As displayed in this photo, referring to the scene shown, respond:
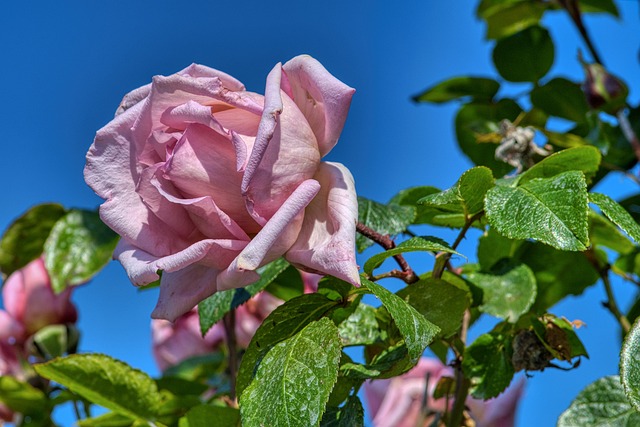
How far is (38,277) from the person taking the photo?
4.83 feet

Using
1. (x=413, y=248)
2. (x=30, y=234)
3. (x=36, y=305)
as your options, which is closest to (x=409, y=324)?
(x=413, y=248)

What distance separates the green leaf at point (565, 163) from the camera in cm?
73

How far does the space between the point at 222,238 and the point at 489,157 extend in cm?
80

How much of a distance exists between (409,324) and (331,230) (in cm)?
11

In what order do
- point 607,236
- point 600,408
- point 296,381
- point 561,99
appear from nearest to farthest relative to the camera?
point 296,381
point 600,408
point 607,236
point 561,99

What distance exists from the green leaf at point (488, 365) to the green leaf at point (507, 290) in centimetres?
4

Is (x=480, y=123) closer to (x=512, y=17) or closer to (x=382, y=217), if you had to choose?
(x=512, y=17)

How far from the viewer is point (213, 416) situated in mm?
757

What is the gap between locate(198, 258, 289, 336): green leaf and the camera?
83cm

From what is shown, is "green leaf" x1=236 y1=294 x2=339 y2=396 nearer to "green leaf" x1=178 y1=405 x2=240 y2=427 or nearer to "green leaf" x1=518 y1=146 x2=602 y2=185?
"green leaf" x1=178 y1=405 x2=240 y2=427

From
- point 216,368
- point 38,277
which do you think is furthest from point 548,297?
point 38,277

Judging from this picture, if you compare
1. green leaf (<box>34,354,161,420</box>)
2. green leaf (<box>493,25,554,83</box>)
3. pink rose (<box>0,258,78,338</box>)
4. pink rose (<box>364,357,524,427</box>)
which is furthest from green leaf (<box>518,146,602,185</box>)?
pink rose (<box>0,258,78,338</box>)

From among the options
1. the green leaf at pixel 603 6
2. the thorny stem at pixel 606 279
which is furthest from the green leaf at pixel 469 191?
the green leaf at pixel 603 6

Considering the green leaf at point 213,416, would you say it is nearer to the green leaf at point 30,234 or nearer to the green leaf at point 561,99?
the green leaf at point 30,234
